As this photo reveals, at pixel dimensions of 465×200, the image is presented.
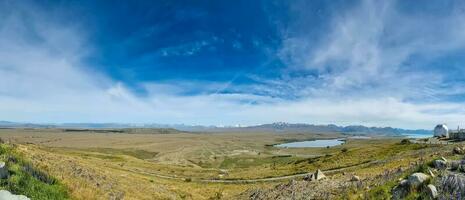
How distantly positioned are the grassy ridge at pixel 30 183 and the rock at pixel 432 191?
14.3 meters

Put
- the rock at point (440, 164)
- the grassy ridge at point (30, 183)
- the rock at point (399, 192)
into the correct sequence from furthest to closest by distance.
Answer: the rock at point (440, 164)
the grassy ridge at point (30, 183)
the rock at point (399, 192)

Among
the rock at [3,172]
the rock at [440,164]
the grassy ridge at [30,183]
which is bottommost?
the grassy ridge at [30,183]

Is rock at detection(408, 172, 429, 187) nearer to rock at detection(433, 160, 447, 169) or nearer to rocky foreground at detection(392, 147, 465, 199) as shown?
rocky foreground at detection(392, 147, 465, 199)

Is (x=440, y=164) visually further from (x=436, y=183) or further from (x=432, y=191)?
(x=432, y=191)

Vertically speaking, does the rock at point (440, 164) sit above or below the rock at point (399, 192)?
above

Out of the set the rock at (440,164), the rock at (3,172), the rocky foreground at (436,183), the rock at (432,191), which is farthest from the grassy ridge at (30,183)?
the rock at (440,164)

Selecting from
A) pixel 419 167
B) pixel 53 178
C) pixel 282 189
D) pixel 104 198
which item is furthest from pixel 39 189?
pixel 282 189

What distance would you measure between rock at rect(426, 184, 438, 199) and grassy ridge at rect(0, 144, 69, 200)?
14268 millimetres

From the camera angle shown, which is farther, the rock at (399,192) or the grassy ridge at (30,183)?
the grassy ridge at (30,183)

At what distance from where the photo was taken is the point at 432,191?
11.5 metres

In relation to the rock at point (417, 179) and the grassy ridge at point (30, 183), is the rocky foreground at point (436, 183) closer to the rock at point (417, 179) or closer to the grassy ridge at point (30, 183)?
the rock at point (417, 179)

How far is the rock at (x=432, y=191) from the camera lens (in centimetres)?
1130

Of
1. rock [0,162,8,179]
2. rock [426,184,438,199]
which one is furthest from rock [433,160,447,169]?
rock [0,162,8,179]

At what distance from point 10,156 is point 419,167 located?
66.1ft
